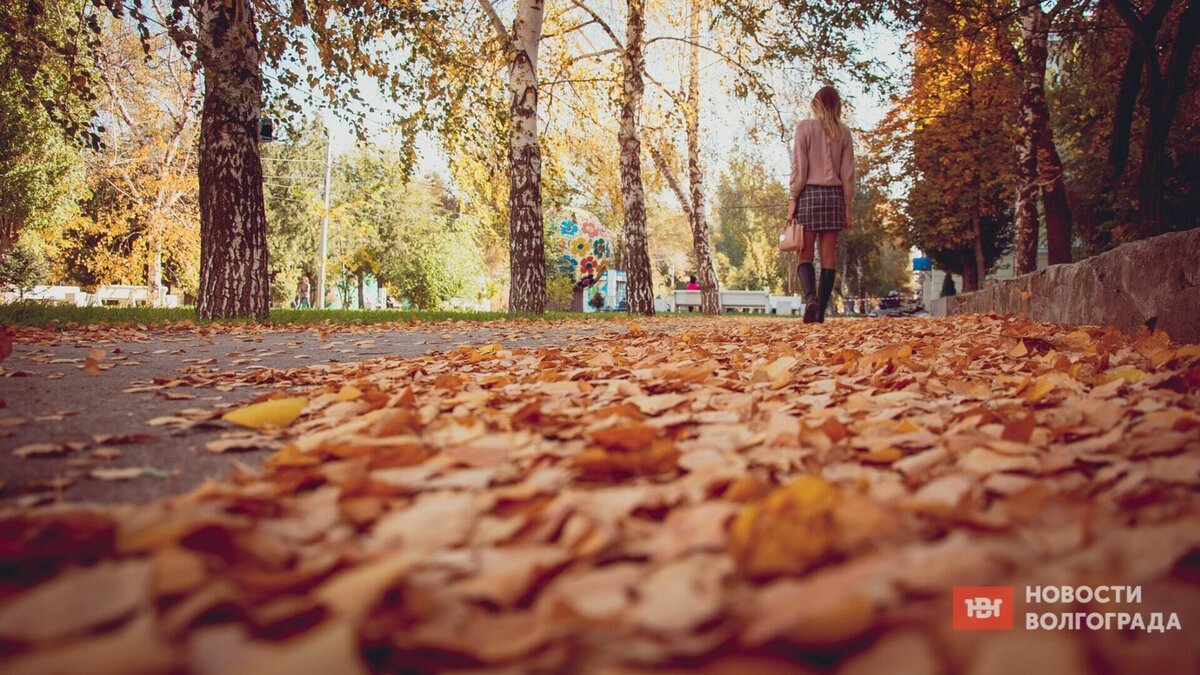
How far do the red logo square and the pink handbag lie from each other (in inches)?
250

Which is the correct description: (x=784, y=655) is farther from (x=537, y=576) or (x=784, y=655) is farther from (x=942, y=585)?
(x=537, y=576)

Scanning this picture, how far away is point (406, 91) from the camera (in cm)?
876

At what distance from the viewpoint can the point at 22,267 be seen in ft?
58.5

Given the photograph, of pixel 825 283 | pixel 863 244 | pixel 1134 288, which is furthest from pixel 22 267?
pixel 863 244

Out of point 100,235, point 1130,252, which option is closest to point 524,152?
point 1130,252

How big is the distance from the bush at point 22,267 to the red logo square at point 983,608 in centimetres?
1583

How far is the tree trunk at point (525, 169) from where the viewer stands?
10031 mm

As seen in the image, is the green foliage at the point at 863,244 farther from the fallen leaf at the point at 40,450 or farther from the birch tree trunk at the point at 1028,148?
the fallen leaf at the point at 40,450

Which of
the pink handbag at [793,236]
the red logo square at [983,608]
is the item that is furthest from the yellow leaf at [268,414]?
the pink handbag at [793,236]

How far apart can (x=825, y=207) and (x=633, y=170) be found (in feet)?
26.6

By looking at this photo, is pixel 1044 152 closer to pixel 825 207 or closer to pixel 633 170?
pixel 825 207

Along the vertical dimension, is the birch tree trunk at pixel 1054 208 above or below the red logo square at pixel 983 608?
above

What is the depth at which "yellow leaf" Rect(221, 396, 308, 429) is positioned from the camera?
1979 mm

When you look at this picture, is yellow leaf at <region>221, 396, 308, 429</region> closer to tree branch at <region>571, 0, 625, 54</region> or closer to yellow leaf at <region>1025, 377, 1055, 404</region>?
yellow leaf at <region>1025, 377, 1055, 404</region>
